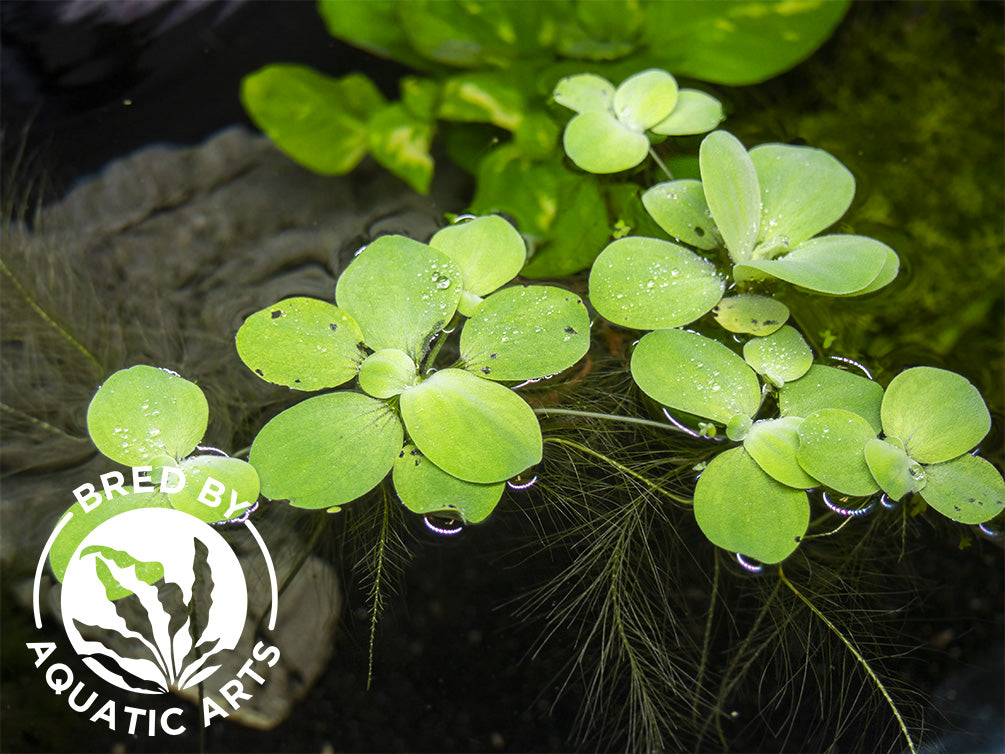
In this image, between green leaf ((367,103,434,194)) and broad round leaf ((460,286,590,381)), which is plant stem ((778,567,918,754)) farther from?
green leaf ((367,103,434,194))

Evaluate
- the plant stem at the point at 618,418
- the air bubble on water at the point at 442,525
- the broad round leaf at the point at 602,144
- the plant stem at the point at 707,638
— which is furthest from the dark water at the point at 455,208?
the broad round leaf at the point at 602,144

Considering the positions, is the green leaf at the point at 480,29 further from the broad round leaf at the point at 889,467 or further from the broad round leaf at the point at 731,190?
the broad round leaf at the point at 889,467

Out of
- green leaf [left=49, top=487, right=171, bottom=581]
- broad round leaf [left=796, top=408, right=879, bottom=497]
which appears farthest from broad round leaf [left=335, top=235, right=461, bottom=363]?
broad round leaf [left=796, top=408, right=879, bottom=497]

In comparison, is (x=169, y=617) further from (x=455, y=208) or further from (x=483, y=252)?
(x=455, y=208)

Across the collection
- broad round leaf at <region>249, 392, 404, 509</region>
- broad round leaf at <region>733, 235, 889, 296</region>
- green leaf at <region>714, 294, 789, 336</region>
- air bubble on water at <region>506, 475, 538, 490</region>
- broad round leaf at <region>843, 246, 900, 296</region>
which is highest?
broad round leaf at <region>733, 235, 889, 296</region>

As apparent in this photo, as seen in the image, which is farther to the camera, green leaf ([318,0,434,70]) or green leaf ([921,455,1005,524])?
green leaf ([318,0,434,70])

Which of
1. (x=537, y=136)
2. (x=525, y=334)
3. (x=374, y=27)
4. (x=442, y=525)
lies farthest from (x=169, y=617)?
(x=374, y=27)

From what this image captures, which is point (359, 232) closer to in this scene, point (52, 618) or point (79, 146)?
point (79, 146)
